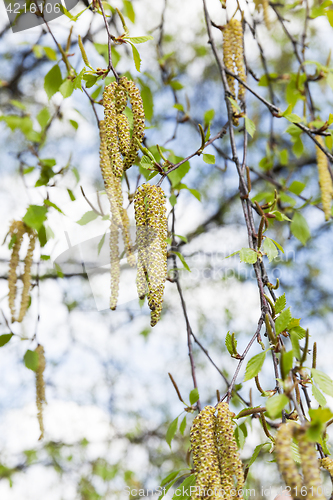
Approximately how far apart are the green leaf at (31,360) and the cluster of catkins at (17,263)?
13 centimetres

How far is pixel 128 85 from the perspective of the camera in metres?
0.51

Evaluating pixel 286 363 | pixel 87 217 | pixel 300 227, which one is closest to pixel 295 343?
pixel 286 363

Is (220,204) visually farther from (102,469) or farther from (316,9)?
(102,469)

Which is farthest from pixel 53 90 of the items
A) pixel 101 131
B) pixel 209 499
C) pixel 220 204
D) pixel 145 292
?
pixel 220 204

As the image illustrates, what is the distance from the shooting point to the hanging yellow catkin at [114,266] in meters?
0.58

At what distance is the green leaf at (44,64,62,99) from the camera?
2.87ft

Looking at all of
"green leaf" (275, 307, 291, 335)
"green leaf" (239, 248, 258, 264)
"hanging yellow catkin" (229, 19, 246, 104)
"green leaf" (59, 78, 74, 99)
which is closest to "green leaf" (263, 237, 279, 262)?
"green leaf" (239, 248, 258, 264)

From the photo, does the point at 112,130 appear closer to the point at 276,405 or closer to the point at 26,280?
the point at 276,405

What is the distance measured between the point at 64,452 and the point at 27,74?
2132mm

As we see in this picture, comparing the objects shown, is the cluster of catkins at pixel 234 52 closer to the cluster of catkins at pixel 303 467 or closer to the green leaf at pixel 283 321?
the green leaf at pixel 283 321

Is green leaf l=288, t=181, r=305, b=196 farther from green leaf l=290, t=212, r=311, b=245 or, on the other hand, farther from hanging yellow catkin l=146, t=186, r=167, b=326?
hanging yellow catkin l=146, t=186, r=167, b=326

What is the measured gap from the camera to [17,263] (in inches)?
37.4

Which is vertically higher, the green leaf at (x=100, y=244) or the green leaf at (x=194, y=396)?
the green leaf at (x=100, y=244)

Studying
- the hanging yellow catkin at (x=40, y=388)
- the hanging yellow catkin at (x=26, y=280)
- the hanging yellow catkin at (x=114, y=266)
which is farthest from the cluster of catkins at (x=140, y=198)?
the hanging yellow catkin at (x=40, y=388)
